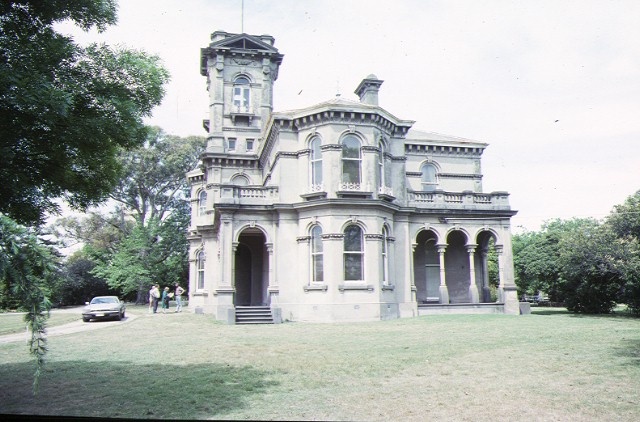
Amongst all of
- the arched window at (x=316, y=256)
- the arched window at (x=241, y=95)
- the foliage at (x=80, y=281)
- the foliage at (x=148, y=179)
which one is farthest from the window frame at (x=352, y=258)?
the arched window at (x=241, y=95)

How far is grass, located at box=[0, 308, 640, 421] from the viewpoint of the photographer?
19.2ft

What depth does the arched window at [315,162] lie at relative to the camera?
68.7ft

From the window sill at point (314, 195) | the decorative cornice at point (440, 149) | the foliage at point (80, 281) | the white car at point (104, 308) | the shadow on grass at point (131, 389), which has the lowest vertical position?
the shadow on grass at point (131, 389)

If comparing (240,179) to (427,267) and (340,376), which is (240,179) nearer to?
(427,267)

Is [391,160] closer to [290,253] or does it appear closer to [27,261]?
[290,253]

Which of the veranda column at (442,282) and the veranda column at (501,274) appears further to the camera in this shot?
the veranda column at (501,274)

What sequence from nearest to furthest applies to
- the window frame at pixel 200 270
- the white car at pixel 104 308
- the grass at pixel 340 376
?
the grass at pixel 340 376, the white car at pixel 104 308, the window frame at pixel 200 270

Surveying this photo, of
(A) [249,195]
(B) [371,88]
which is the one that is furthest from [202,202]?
(B) [371,88]

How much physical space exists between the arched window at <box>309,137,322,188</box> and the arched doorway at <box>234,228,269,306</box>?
5.51 m

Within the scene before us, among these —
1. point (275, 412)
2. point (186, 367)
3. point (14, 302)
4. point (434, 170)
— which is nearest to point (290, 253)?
point (434, 170)

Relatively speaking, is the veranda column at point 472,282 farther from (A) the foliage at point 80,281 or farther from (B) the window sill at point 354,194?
(A) the foliage at point 80,281

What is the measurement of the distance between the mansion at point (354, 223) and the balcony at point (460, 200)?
5 cm

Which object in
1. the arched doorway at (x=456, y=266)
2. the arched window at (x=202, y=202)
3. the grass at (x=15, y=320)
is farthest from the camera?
the arched window at (x=202, y=202)

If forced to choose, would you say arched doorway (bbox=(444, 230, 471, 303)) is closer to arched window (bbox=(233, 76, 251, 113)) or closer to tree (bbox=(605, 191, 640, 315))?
tree (bbox=(605, 191, 640, 315))
